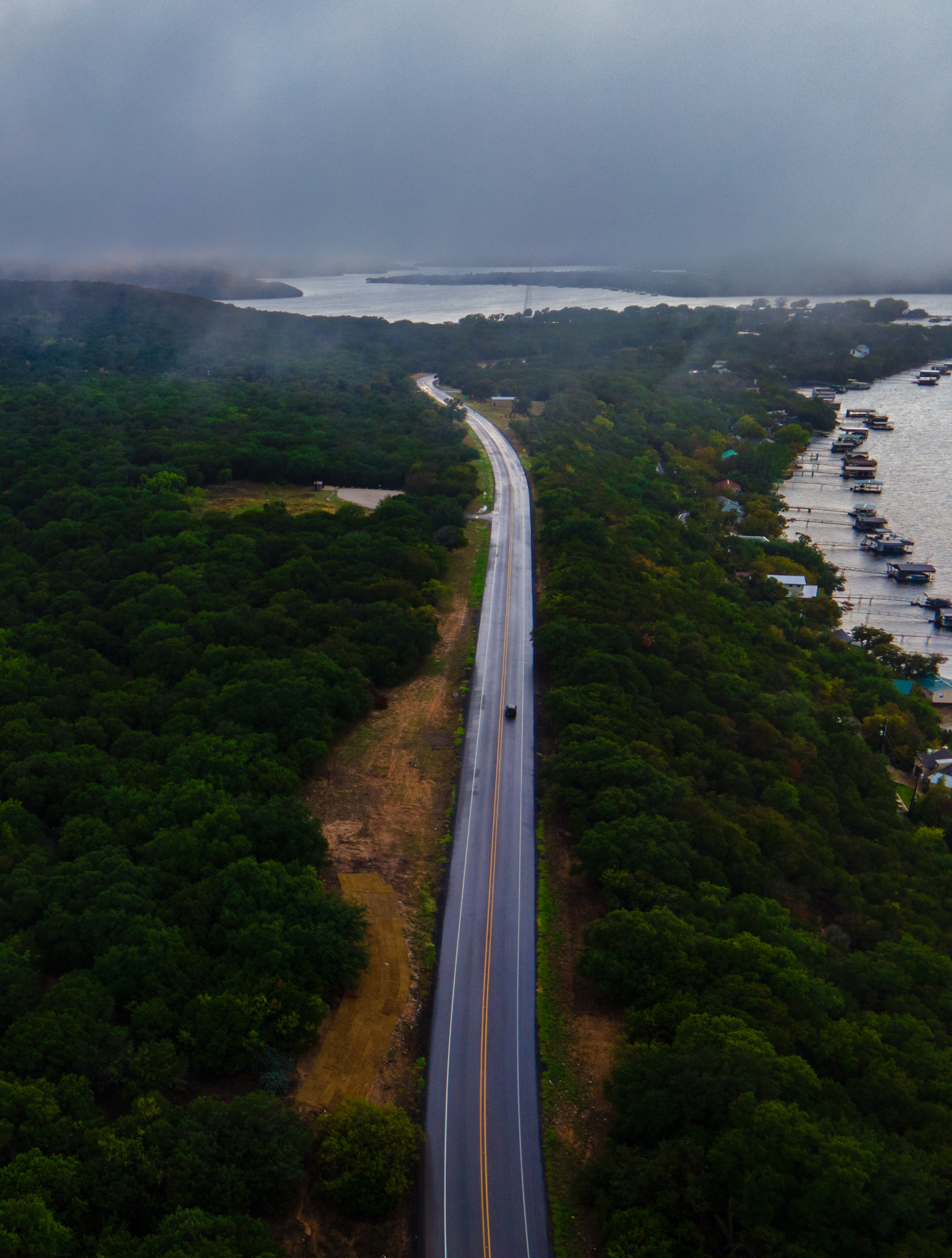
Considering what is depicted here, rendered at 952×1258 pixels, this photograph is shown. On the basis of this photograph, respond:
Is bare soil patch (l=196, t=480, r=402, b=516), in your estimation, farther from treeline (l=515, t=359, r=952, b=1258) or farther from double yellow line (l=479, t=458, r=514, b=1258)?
double yellow line (l=479, t=458, r=514, b=1258)

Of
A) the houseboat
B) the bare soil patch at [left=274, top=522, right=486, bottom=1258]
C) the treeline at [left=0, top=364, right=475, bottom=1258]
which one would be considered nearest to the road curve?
the bare soil patch at [left=274, top=522, right=486, bottom=1258]

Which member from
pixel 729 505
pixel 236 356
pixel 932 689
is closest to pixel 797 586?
pixel 932 689

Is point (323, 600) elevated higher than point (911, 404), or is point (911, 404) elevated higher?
point (911, 404)

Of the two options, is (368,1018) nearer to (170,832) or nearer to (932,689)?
(170,832)

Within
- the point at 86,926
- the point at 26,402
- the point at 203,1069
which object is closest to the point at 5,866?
the point at 86,926

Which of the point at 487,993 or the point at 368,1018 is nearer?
the point at 368,1018

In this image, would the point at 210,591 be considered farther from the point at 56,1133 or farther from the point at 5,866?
the point at 56,1133
